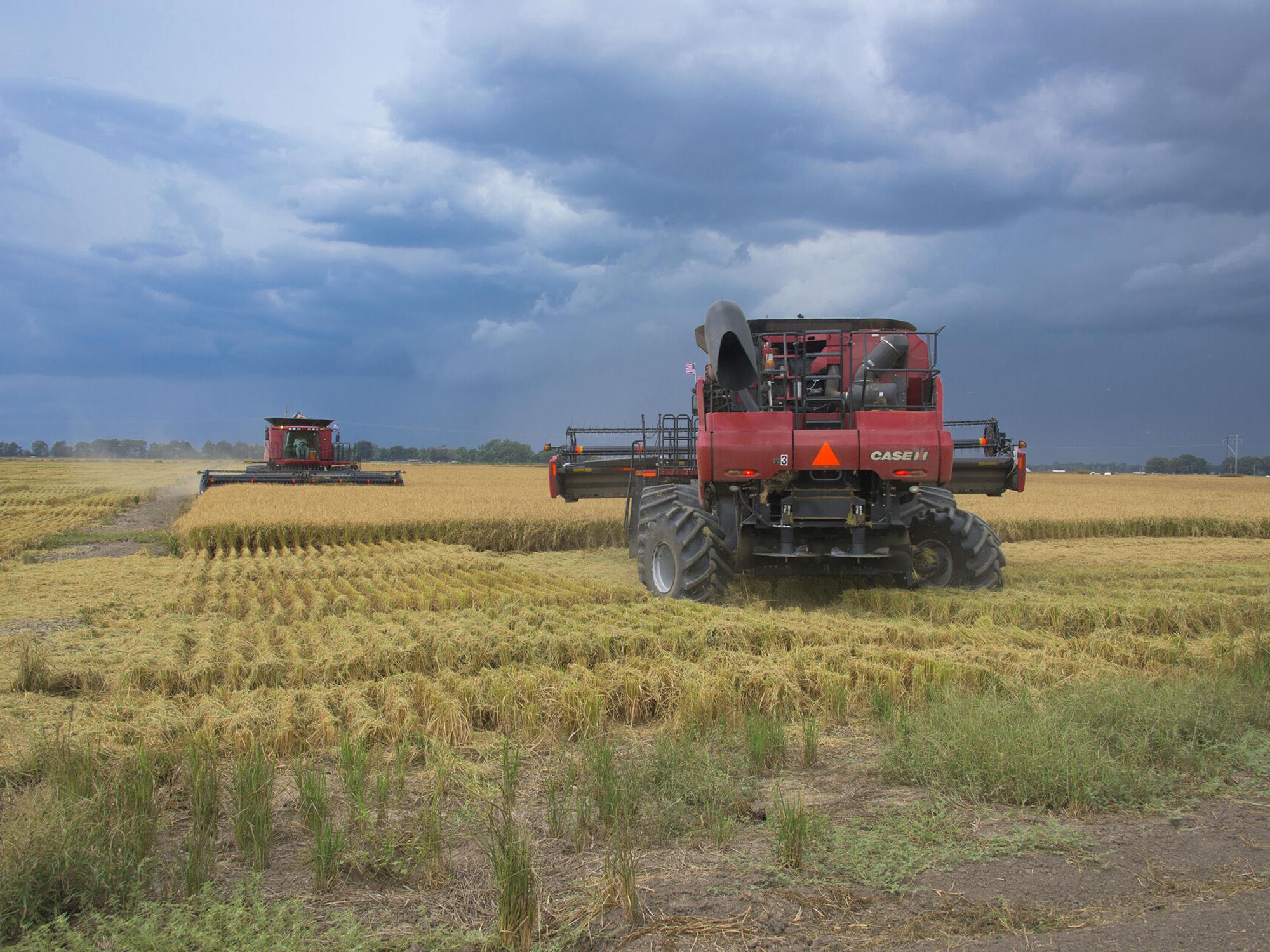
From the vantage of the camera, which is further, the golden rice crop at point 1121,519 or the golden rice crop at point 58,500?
the golden rice crop at point 58,500

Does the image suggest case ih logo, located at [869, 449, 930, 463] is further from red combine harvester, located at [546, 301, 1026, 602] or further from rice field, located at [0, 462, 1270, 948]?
rice field, located at [0, 462, 1270, 948]

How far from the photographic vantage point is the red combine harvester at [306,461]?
3269 cm

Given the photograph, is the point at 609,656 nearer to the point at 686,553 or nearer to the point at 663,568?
the point at 686,553

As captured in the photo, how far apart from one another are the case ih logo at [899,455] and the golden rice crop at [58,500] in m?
14.7

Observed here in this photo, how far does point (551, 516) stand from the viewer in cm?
1692

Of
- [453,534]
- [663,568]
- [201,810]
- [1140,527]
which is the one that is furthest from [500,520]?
[1140,527]

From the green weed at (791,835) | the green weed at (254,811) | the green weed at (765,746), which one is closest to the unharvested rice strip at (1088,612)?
the green weed at (765,746)

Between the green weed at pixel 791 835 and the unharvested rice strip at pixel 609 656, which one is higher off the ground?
the unharvested rice strip at pixel 609 656

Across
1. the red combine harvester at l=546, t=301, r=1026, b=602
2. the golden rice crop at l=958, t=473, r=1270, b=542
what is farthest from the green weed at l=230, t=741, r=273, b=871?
the golden rice crop at l=958, t=473, r=1270, b=542

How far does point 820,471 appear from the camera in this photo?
844 centimetres

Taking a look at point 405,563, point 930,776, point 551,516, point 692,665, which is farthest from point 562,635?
point 551,516

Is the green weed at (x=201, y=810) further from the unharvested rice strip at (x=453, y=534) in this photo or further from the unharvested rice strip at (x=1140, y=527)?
the unharvested rice strip at (x=1140, y=527)

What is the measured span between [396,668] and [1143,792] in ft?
15.2

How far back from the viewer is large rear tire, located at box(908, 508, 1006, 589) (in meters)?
9.20
